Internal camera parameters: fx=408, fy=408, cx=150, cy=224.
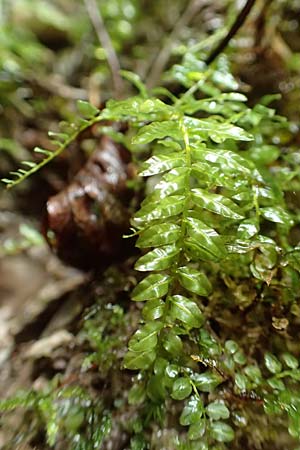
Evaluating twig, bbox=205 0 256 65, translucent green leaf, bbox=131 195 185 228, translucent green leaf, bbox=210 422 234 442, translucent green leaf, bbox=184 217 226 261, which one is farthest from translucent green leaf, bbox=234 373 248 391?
twig, bbox=205 0 256 65

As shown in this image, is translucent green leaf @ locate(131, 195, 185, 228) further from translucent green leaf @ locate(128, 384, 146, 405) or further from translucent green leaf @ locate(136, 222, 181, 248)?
translucent green leaf @ locate(128, 384, 146, 405)

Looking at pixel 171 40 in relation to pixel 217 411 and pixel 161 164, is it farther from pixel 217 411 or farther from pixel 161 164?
pixel 217 411

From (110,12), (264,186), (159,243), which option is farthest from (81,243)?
(110,12)

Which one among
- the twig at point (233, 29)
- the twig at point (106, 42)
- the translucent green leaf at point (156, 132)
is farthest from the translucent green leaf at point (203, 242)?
the twig at point (106, 42)

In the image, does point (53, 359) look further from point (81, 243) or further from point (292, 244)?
point (292, 244)

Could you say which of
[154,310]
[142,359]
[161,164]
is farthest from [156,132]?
[142,359]

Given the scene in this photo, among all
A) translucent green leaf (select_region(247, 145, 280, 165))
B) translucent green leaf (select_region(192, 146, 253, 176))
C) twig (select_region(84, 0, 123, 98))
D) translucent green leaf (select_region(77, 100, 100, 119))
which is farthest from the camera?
twig (select_region(84, 0, 123, 98))

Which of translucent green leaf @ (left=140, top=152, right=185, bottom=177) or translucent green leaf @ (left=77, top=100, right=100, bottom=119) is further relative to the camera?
translucent green leaf @ (left=77, top=100, right=100, bottom=119)

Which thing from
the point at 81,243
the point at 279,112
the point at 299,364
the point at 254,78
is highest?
the point at 254,78
